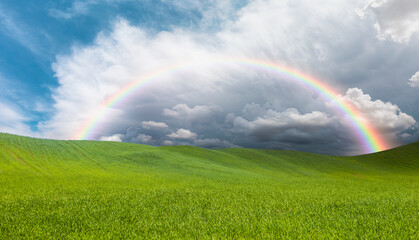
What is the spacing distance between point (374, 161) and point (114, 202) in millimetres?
120793

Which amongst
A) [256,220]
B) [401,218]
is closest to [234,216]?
[256,220]

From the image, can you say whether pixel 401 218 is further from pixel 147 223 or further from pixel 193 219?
pixel 147 223

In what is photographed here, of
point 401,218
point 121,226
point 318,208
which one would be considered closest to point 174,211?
point 121,226

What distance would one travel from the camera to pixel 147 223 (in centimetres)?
718

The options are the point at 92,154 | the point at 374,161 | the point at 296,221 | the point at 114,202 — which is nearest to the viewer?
the point at 296,221

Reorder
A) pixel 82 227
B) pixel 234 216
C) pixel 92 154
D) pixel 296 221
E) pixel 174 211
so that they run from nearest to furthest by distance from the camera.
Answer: pixel 82 227 < pixel 296 221 < pixel 234 216 < pixel 174 211 < pixel 92 154

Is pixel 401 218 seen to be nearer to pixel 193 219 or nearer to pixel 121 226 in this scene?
pixel 193 219

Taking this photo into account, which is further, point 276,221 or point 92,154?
point 92,154

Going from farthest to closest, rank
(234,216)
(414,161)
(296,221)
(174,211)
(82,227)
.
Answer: (414,161) → (174,211) → (234,216) → (296,221) → (82,227)

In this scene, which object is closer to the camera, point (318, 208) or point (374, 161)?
point (318, 208)

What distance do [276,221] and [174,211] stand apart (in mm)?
3836

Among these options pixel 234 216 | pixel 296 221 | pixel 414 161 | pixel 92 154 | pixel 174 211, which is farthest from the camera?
pixel 414 161

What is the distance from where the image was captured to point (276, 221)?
7379 millimetres

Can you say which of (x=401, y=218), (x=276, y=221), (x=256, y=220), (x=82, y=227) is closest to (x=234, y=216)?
(x=256, y=220)
